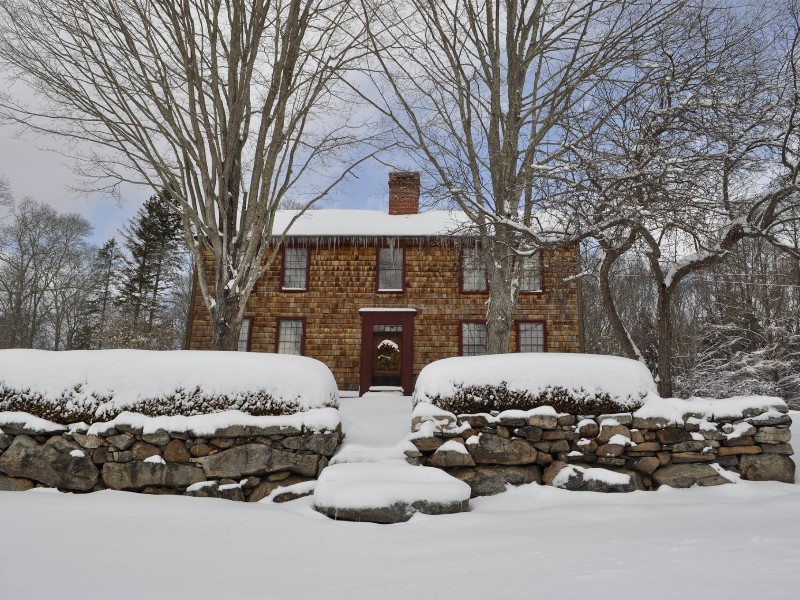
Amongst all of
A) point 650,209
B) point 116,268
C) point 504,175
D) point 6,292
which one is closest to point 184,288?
point 116,268

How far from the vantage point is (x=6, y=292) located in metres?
24.4

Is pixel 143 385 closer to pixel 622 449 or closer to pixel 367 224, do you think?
pixel 622 449

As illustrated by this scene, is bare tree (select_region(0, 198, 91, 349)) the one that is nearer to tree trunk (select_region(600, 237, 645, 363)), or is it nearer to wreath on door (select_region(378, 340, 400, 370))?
wreath on door (select_region(378, 340, 400, 370))

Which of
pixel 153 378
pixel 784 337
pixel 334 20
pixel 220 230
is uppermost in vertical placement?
pixel 334 20

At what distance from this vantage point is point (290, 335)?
1523 cm

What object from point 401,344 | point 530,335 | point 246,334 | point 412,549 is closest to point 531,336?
point 530,335

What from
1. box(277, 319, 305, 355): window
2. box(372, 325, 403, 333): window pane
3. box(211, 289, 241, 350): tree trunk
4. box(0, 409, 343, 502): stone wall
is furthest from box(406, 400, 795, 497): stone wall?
box(277, 319, 305, 355): window

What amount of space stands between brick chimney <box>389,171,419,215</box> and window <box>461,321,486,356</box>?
407 centimetres

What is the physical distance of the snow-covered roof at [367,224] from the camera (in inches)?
591

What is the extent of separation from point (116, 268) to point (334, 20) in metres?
22.9

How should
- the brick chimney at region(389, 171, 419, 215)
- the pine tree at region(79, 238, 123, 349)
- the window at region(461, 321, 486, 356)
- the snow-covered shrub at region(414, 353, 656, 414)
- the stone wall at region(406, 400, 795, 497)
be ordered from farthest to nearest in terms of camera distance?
the pine tree at region(79, 238, 123, 349) < the brick chimney at region(389, 171, 419, 215) < the window at region(461, 321, 486, 356) < the snow-covered shrub at region(414, 353, 656, 414) < the stone wall at region(406, 400, 795, 497)

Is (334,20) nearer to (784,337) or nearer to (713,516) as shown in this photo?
(713,516)

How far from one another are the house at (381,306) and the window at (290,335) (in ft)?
0.10

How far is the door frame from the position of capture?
14.5 m
